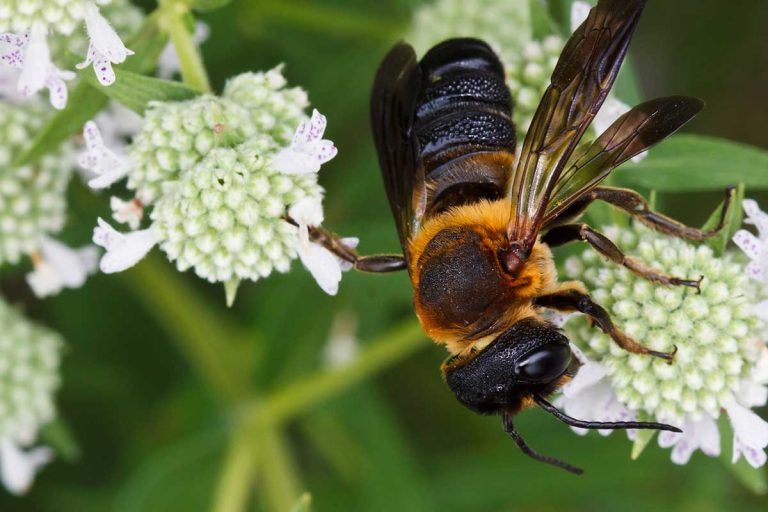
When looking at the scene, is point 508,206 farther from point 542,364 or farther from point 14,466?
point 14,466

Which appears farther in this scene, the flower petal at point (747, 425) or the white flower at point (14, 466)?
the white flower at point (14, 466)

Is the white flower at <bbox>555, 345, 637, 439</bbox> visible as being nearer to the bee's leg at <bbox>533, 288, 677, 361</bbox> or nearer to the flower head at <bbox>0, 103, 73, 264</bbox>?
the bee's leg at <bbox>533, 288, 677, 361</bbox>

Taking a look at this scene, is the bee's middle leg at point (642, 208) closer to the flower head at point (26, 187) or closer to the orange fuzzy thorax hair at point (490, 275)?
the orange fuzzy thorax hair at point (490, 275)

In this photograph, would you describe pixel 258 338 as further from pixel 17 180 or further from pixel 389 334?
pixel 17 180

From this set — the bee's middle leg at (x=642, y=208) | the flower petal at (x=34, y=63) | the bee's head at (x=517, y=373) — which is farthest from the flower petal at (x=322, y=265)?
the flower petal at (x=34, y=63)

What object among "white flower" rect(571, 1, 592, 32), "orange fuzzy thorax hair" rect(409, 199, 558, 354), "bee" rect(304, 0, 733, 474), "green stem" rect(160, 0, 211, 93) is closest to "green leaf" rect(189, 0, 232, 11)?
"green stem" rect(160, 0, 211, 93)

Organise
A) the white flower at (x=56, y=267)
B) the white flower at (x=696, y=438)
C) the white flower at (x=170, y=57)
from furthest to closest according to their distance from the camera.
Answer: the white flower at (x=56, y=267) < the white flower at (x=170, y=57) < the white flower at (x=696, y=438)
